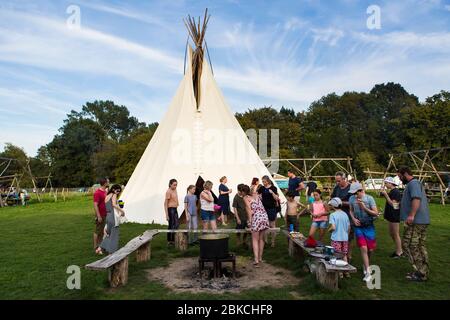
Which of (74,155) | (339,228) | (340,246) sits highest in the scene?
(74,155)

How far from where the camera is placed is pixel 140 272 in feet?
19.3

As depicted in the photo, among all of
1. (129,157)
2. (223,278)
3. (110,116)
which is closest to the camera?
(223,278)

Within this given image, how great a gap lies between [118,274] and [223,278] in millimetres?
1524

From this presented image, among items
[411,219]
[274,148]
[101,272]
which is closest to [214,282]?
[101,272]

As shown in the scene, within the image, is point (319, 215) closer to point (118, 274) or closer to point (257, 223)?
point (257, 223)

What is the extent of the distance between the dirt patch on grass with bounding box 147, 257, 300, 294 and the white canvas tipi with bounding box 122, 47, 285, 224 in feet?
14.9

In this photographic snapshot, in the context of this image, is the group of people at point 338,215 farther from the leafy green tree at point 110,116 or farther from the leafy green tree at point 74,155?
the leafy green tree at point 110,116

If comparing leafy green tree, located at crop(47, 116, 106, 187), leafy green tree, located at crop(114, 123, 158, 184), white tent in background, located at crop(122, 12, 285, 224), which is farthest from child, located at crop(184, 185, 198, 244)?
leafy green tree, located at crop(47, 116, 106, 187)

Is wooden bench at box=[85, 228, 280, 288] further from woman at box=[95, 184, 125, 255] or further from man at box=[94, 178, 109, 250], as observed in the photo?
man at box=[94, 178, 109, 250]

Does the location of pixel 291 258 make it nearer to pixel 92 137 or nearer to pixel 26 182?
pixel 26 182

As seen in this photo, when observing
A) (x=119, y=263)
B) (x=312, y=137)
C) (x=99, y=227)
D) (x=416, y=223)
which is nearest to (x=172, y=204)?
→ (x=99, y=227)

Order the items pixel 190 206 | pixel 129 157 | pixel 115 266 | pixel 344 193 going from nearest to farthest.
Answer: pixel 115 266
pixel 344 193
pixel 190 206
pixel 129 157

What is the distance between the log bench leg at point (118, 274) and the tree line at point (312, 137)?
3172 cm
